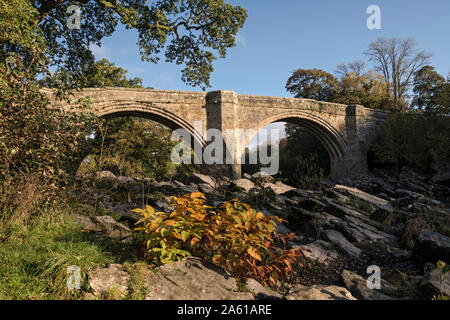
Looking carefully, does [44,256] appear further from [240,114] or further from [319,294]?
[240,114]

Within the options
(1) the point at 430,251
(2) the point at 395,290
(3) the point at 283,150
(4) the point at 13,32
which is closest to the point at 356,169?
(3) the point at 283,150

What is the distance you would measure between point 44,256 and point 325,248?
168 inches

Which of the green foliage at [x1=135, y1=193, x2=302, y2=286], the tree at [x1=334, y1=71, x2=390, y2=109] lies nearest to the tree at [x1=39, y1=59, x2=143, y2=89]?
the green foliage at [x1=135, y1=193, x2=302, y2=286]

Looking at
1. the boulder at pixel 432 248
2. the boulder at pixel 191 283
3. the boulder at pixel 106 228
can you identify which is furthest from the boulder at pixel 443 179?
the boulder at pixel 106 228

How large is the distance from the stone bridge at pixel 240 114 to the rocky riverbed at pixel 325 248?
5411 mm

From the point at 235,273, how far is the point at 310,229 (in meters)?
3.38

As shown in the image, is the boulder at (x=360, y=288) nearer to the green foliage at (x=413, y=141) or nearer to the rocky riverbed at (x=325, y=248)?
the rocky riverbed at (x=325, y=248)

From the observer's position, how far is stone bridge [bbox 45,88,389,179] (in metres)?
13.2

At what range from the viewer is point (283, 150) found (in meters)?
26.6

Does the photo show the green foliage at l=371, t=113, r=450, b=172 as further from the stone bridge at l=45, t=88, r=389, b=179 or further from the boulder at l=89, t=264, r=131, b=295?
the boulder at l=89, t=264, r=131, b=295

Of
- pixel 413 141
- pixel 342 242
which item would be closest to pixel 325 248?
pixel 342 242

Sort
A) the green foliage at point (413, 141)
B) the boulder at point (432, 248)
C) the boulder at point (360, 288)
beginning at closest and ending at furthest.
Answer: the boulder at point (360, 288) < the boulder at point (432, 248) < the green foliage at point (413, 141)

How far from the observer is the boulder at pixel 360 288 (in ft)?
9.34
